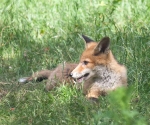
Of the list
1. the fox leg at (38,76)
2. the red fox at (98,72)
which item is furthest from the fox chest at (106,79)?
the fox leg at (38,76)

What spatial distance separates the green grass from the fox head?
20cm

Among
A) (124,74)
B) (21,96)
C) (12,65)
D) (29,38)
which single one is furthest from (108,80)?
(29,38)

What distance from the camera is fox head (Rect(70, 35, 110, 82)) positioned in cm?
577

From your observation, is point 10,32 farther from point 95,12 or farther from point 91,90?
point 91,90

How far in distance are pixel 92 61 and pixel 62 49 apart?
1.76 metres

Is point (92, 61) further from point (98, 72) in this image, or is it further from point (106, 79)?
point (106, 79)

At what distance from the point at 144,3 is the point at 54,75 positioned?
3.17 m

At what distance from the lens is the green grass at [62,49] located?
4906 millimetres

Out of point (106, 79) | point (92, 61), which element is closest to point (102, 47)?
point (92, 61)

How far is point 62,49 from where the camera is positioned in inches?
297

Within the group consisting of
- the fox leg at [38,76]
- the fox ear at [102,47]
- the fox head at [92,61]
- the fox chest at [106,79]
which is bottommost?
the fox leg at [38,76]

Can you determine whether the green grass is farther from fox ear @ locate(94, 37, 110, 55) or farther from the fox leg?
fox ear @ locate(94, 37, 110, 55)

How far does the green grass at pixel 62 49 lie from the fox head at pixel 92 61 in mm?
205

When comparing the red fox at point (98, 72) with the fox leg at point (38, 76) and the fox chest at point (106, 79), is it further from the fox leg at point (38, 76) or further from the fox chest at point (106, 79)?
the fox leg at point (38, 76)
